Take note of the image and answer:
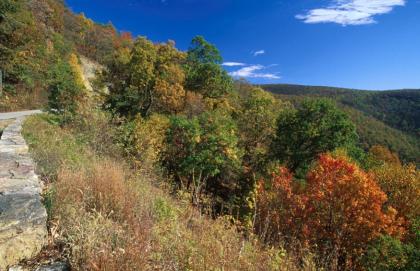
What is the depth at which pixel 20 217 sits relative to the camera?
8.96 feet

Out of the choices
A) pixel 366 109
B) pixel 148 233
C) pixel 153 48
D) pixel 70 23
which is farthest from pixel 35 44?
pixel 366 109

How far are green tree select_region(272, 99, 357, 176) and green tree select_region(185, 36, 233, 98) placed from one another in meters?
6.79

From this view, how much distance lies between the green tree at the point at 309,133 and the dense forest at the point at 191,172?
0.10m

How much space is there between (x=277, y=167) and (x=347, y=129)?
5.66 metres

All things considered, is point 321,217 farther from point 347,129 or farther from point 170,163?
point 170,163

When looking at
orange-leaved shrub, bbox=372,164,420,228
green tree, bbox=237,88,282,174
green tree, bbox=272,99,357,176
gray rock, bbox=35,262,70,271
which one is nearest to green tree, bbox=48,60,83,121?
gray rock, bbox=35,262,70,271

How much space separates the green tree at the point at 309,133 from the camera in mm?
21938

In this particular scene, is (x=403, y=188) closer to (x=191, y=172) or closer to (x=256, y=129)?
(x=256, y=129)

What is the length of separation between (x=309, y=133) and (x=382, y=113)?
13138 centimetres

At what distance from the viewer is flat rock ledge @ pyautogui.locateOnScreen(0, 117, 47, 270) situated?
8.23 ft

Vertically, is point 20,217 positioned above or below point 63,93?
below

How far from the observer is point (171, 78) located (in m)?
26.0

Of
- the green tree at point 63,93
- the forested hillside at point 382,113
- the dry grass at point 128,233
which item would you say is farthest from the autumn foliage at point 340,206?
the forested hillside at point 382,113

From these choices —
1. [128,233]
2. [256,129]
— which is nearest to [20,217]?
[128,233]
